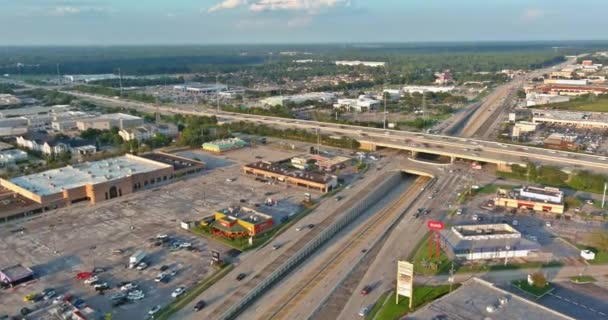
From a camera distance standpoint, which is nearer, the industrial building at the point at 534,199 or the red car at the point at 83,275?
the red car at the point at 83,275

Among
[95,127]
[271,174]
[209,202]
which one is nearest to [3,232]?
[209,202]

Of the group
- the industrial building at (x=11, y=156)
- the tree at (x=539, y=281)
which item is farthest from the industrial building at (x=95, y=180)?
the tree at (x=539, y=281)

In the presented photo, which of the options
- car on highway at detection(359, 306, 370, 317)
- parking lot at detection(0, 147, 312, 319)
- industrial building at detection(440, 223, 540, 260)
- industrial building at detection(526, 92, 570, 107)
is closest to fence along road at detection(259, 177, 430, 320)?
car on highway at detection(359, 306, 370, 317)

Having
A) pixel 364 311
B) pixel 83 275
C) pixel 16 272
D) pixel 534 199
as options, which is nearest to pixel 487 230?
pixel 534 199

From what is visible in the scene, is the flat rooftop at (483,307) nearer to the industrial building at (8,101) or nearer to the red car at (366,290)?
the red car at (366,290)

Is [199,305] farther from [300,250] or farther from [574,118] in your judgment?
[574,118]

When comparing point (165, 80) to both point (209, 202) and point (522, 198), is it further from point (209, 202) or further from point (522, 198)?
point (522, 198)
